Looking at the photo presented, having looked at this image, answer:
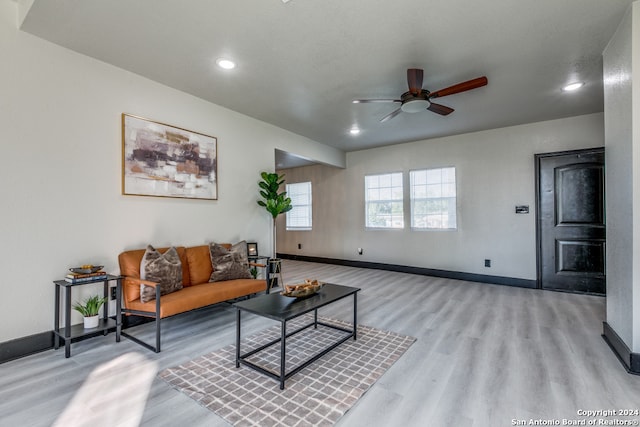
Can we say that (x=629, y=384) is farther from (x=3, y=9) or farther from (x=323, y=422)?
(x=3, y=9)

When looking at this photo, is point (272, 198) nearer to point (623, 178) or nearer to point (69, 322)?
point (69, 322)

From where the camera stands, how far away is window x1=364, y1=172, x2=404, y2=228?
249 inches

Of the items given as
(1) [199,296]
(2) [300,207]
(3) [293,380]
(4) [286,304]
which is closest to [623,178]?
(4) [286,304]

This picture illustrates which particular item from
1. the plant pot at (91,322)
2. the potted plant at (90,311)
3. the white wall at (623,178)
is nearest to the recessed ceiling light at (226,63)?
the potted plant at (90,311)

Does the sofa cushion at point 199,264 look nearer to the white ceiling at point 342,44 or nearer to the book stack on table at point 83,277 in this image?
the book stack on table at point 83,277

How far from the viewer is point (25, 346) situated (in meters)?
2.50

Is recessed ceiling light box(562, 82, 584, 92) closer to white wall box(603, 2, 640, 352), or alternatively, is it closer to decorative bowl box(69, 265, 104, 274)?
white wall box(603, 2, 640, 352)

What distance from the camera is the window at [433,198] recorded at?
573 centimetres

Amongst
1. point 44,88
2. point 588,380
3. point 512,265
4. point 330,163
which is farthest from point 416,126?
point 44,88

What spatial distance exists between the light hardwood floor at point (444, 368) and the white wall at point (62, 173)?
0.75 m

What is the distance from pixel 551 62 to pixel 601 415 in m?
3.14

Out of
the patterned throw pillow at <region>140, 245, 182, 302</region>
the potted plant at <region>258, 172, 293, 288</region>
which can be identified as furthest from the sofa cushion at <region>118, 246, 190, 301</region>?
the potted plant at <region>258, 172, 293, 288</region>

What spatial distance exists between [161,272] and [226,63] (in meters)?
2.24

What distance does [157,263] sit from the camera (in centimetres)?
295
